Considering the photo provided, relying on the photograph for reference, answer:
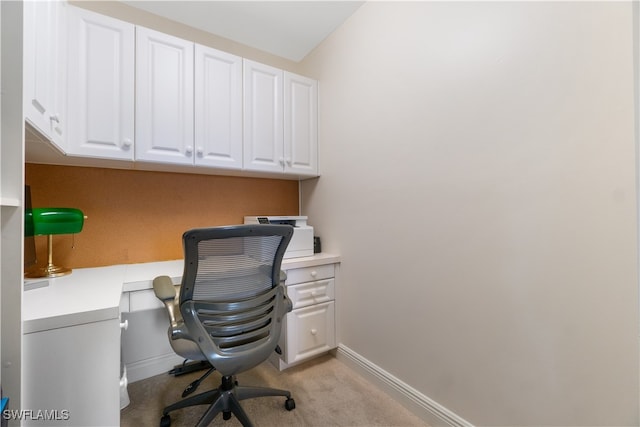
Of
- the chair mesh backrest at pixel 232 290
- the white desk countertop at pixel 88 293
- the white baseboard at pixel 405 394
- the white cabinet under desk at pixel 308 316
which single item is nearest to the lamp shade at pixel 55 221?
the white desk countertop at pixel 88 293

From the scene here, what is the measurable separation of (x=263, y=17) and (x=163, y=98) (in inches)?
37.5

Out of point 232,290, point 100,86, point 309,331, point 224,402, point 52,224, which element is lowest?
point 224,402

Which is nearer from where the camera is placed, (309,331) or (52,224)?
(52,224)

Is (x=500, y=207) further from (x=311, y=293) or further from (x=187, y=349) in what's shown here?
(x=187, y=349)

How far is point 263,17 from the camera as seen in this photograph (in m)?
1.89

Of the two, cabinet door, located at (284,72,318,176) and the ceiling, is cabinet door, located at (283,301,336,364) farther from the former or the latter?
the ceiling

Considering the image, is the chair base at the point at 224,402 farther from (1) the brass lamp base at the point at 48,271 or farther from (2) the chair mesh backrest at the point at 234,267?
(1) the brass lamp base at the point at 48,271

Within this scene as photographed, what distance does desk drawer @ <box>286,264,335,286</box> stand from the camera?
69.2 inches

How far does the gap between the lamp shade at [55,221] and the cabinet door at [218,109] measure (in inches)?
27.3

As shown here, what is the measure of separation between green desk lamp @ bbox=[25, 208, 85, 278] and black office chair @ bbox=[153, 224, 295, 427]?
0.57 meters

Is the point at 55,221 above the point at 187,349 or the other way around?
above

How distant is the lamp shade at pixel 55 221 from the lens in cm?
127

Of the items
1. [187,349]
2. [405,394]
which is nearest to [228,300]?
[187,349]

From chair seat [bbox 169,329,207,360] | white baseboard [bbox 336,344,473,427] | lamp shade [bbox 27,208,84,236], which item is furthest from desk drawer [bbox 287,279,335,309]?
lamp shade [bbox 27,208,84,236]
